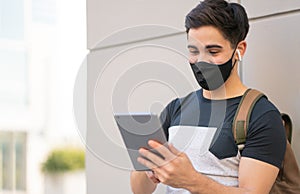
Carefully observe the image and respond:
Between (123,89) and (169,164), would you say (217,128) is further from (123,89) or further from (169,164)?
(123,89)

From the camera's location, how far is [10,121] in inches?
418

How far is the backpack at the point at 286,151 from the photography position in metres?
1.49

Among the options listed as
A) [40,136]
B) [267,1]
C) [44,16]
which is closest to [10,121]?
[40,136]

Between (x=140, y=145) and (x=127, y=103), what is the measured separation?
1.81 feet

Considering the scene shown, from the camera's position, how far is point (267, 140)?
144 cm

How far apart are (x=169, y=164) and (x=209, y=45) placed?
367 millimetres

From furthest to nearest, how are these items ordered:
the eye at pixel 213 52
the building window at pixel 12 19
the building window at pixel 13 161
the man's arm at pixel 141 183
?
the building window at pixel 13 161, the building window at pixel 12 19, the man's arm at pixel 141 183, the eye at pixel 213 52

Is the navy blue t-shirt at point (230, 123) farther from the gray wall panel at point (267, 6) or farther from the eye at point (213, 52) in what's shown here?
the gray wall panel at point (267, 6)

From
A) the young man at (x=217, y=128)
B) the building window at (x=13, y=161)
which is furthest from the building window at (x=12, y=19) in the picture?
the young man at (x=217, y=128)

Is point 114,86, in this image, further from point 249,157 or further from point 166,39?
point 249,157

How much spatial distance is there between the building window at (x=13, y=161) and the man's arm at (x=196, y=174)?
9.53 meters

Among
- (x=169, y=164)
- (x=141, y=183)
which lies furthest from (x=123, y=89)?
(x=169, y=164)

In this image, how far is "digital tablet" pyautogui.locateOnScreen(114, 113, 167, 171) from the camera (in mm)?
1373

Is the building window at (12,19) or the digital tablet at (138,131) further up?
the building window at (12,19)
